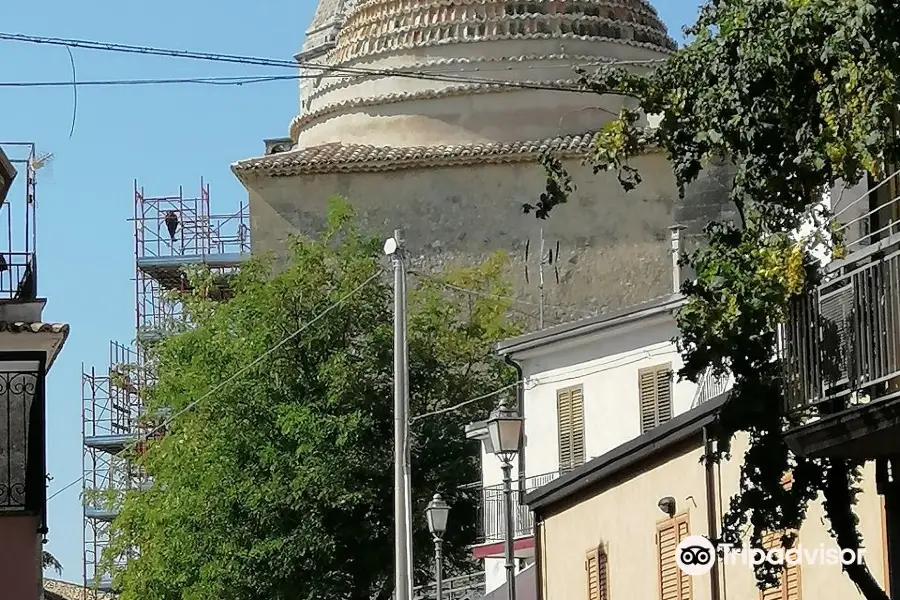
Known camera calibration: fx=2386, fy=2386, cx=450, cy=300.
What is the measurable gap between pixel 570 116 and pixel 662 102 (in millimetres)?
34663

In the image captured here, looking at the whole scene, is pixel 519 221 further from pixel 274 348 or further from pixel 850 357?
pixel 850 357

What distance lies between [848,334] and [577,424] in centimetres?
1841

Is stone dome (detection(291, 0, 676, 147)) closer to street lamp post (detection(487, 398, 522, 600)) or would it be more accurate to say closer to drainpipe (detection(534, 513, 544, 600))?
drainpipe (detection(534, 513, 544, 600))

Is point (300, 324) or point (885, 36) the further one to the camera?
point (300, 324)

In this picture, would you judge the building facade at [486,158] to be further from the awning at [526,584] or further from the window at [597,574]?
the window at [597,574]

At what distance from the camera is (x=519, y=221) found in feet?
157

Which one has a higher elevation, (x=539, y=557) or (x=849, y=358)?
(x=849, y=358)

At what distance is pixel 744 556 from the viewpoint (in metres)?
18.9

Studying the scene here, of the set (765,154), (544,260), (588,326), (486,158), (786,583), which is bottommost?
(786,583)

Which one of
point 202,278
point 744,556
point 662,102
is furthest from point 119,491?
point 662,102

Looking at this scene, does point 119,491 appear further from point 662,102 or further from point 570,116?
point 662,102

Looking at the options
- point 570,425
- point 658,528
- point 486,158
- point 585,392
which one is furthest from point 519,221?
point 658,528

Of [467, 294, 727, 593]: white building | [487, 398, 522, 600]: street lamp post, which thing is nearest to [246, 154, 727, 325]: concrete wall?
[467, 294, 727, 593]: white building

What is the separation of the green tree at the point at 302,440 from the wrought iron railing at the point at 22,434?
745 inches
